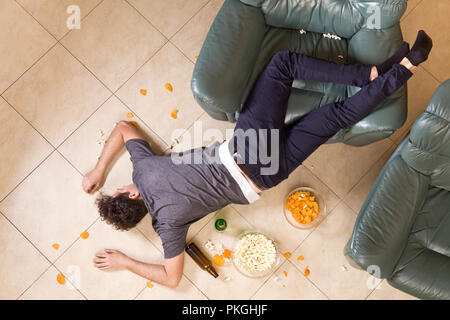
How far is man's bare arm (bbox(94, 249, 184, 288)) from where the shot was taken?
2309 millimetres

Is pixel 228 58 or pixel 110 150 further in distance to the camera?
pixel 110 150

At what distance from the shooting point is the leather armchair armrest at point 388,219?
2025 mm

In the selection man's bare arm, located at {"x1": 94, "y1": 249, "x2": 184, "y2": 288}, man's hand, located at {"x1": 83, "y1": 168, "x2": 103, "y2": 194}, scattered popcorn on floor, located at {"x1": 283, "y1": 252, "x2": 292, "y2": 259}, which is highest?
man's hand, located at {"x1": 83, "y1": 168, "x2": 103, "y2": 194}

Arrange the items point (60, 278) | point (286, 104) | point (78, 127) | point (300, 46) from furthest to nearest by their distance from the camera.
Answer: point (78, 127) → point (60, 278) → point (300, 46) → point (286, 104)

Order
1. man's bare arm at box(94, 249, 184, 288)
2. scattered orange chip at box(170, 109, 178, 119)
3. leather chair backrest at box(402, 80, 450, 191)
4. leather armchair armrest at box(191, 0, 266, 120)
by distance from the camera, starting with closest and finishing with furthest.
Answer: leather chair backrest at box(402, 80, 450, 191)
leather armchair armrest at box(191, 0, 266, 120)
man's bare arm at box(94, 249, 184, 288)
scattered orange chip at box(170, 109, 178, 119)

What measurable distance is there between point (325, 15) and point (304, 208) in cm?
124

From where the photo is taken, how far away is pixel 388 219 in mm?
2045

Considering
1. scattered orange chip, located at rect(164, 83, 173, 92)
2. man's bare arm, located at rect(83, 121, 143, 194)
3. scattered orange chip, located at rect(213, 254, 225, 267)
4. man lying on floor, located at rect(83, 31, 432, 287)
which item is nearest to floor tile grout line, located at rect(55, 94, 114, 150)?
man's bare arm, located at rect(83, 121, 143, 194)

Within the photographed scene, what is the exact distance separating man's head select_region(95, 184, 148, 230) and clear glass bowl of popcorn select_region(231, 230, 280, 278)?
0.73 m

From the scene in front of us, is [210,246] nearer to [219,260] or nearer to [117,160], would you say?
[219,260]

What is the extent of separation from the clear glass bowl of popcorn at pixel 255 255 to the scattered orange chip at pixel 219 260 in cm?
9

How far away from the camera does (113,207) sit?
2170mm

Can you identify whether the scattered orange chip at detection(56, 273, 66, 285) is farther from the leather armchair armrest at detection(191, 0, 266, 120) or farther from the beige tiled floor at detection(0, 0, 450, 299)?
the leather armchair armrest at detection(191, 0, 266, 120)

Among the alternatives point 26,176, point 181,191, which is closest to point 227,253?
point 181,191
